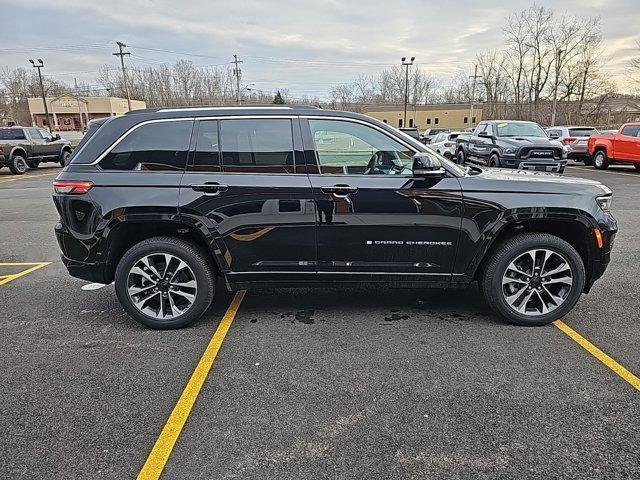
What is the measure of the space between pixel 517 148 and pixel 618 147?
6.44 m

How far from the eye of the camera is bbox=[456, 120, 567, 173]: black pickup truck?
1338 centimetres

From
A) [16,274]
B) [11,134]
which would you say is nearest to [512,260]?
[16,274]

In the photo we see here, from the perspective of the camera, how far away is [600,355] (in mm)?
3350

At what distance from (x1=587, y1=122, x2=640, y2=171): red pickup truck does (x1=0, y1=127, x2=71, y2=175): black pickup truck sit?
872 inches

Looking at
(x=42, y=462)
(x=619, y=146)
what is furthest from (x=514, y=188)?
(x=619, y=146)

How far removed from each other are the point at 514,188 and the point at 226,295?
9.96 feet

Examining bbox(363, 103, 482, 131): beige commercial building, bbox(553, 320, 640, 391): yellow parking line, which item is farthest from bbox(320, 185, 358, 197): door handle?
bbox(363, 103, 482, 131): beige commercial building

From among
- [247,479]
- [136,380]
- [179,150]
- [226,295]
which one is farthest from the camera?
[226,295]

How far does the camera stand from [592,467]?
2.25 m

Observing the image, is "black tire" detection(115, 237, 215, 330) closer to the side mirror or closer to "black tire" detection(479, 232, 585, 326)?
the side mirror

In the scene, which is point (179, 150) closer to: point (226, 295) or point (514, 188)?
point (226, 295)

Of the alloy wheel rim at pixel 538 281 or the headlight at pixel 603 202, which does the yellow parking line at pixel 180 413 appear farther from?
the headlight at pixel 603 202

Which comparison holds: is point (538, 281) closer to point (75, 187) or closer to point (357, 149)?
point (357, 149)

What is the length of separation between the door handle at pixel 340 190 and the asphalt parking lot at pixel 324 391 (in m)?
1.18
